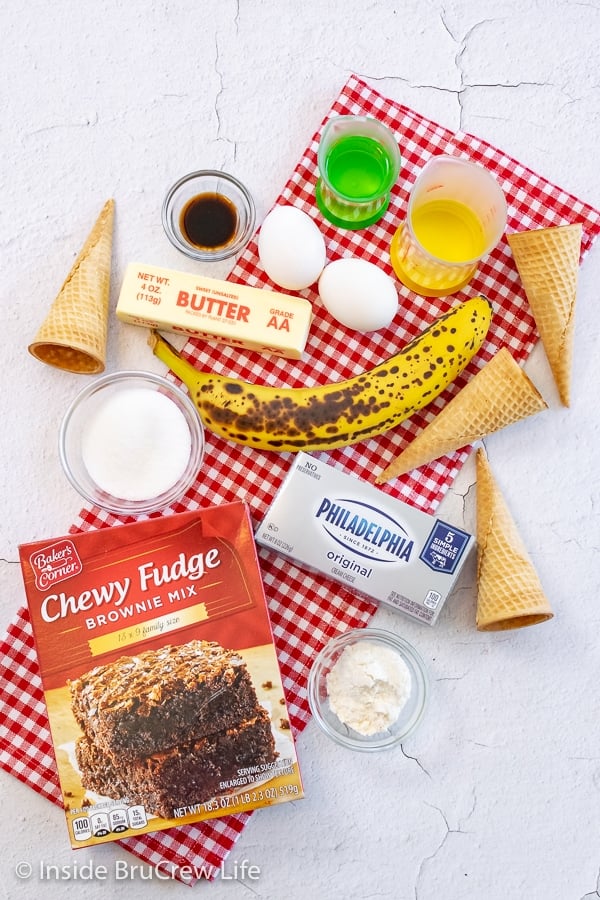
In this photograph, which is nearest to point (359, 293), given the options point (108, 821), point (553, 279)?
point (553, 279)

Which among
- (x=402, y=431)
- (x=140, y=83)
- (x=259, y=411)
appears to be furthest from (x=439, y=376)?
(x=140, y=83)

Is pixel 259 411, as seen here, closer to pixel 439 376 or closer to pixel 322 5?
pixel 439 376

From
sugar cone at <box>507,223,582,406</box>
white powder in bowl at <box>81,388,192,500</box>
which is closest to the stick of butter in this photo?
white powder in bowl at <box>81,388,192,500</box>

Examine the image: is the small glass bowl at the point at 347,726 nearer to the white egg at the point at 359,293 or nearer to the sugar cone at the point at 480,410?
the sugar cone at the point at 480,410

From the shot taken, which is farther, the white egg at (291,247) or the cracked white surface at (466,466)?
the cracked white surface at (466,466)

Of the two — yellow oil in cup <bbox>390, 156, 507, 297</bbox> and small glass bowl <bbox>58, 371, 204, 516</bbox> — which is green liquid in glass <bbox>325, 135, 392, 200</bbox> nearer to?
yellow oil in cup <bbox>390, 156, 507, 297</bbox>

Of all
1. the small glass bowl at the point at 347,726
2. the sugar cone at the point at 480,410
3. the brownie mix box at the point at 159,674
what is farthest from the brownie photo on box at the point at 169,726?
the sugar cone at the point at 480,410

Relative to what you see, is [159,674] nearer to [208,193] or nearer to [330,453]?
[330,453]
